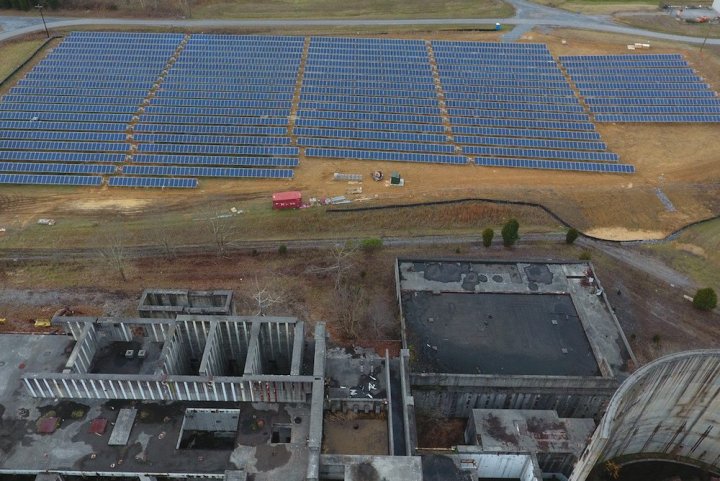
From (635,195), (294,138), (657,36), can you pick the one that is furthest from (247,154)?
(657,36)

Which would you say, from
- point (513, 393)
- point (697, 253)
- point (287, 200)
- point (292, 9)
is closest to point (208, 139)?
point (287, 200)

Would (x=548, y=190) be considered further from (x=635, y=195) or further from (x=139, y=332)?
(x=139, y=332)

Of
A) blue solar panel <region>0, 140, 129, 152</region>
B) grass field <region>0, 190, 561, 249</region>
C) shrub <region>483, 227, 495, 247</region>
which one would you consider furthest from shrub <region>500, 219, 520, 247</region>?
blue solar panel <region>0, 140, 129, 152</region>

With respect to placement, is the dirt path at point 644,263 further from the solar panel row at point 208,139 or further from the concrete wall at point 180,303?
the solar panel row at point 208,139

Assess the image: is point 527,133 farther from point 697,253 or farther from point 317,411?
point 317,411

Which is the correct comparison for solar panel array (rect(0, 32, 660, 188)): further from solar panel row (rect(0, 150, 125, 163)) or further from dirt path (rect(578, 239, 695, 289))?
dirt path (rect(578, 239, 695, 289))

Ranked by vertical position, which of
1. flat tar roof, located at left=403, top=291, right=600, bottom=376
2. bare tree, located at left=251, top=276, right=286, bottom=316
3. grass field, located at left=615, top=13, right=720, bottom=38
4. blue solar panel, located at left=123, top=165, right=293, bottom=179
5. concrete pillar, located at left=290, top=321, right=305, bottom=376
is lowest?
bare tree, located at left=251, top=276, right=286, bottom=316
